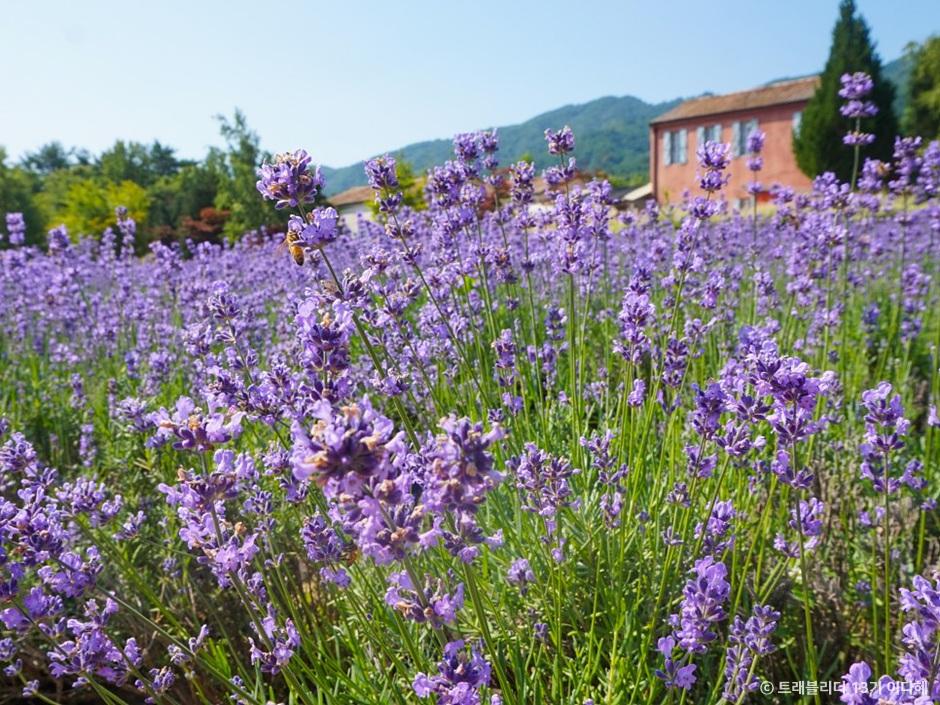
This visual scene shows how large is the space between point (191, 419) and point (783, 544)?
5.74 feet

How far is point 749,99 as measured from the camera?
33.8 m

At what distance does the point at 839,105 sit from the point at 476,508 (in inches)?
1211

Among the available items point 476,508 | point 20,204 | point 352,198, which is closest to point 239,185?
point 20,204

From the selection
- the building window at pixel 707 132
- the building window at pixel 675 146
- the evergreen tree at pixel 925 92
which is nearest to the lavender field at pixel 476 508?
the building window at pixel 707 132

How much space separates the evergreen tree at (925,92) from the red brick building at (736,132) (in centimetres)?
535

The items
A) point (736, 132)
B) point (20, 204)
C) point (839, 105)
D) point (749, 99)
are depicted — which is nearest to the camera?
point (839, 105)

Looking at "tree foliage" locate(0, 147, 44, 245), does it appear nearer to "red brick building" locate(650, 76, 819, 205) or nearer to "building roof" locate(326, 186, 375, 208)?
"building roof" locate(326, 186, 375, 208)

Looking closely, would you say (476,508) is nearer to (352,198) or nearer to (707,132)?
(707,132)

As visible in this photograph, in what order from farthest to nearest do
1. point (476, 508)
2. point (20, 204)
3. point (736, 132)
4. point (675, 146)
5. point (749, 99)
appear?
point (675, 146)
point (736, 132)
point (749, 99)
point (20, 204)
point (476, 508)

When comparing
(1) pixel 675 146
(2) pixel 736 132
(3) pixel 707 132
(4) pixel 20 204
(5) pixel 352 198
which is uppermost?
(4) pixel 20 204

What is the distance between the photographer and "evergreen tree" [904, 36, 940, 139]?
32531mm

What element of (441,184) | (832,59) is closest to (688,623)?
(441,184)

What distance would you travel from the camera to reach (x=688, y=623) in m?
1.49

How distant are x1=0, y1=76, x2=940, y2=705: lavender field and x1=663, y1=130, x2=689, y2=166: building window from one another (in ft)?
108
